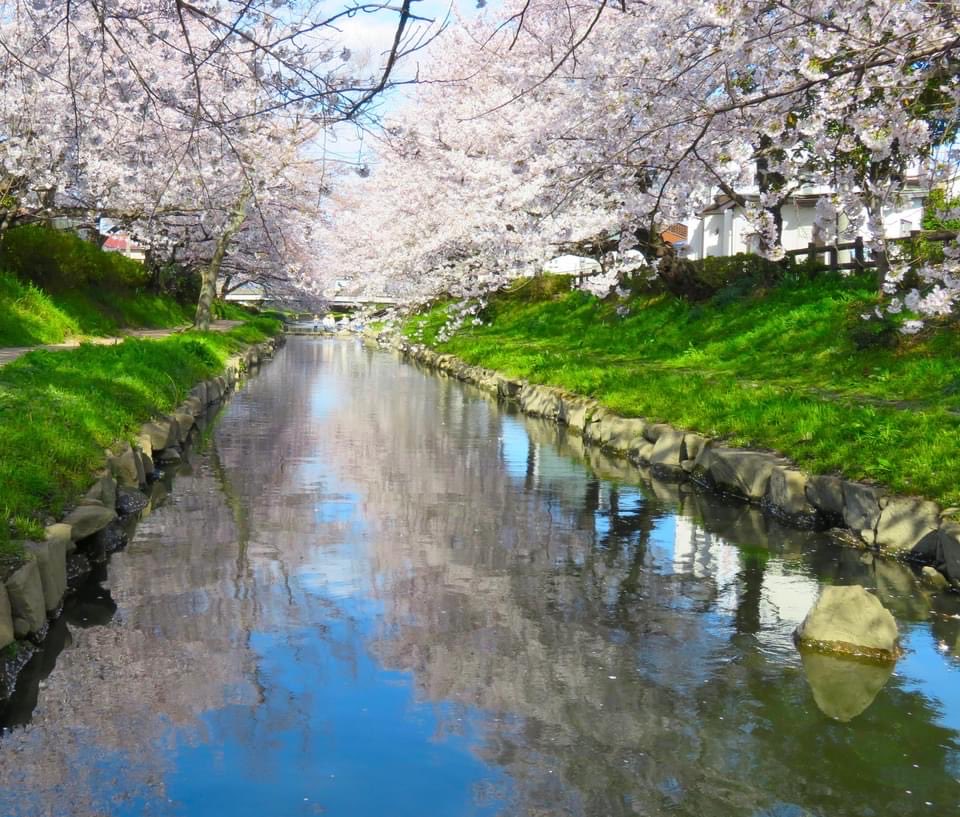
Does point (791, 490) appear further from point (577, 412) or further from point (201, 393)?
point (201, 393)

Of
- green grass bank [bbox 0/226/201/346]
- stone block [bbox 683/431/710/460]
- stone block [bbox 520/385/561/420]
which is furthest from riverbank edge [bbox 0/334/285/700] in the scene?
green grass bank [bbox 0/226/201/346]

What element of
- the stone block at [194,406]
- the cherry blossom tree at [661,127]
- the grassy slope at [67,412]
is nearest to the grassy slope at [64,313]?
the grassy slope at [67,412]

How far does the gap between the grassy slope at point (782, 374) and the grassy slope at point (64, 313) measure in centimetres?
984

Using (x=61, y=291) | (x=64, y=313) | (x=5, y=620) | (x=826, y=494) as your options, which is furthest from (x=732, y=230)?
(x=5, y=620)

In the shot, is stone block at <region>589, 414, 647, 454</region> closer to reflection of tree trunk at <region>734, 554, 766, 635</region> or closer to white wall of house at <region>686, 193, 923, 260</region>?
reflection of tree trunk at <region>734, 554, 766, 635</region>

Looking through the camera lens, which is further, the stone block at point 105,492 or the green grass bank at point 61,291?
the green grass bank at point 61,291

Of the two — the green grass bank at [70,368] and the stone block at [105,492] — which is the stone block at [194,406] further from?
the stone block at [105,492]

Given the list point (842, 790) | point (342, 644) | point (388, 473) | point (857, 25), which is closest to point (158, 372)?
point (388, 473)

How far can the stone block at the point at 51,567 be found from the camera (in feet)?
22.8

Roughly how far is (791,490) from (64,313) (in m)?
18.8

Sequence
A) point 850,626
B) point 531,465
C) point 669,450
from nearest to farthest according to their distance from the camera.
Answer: point 850,626 → point 669,450 → point 531,465

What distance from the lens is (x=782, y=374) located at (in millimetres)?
16547

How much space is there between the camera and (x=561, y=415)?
1862cm

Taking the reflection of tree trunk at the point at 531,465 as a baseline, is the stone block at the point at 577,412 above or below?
above
